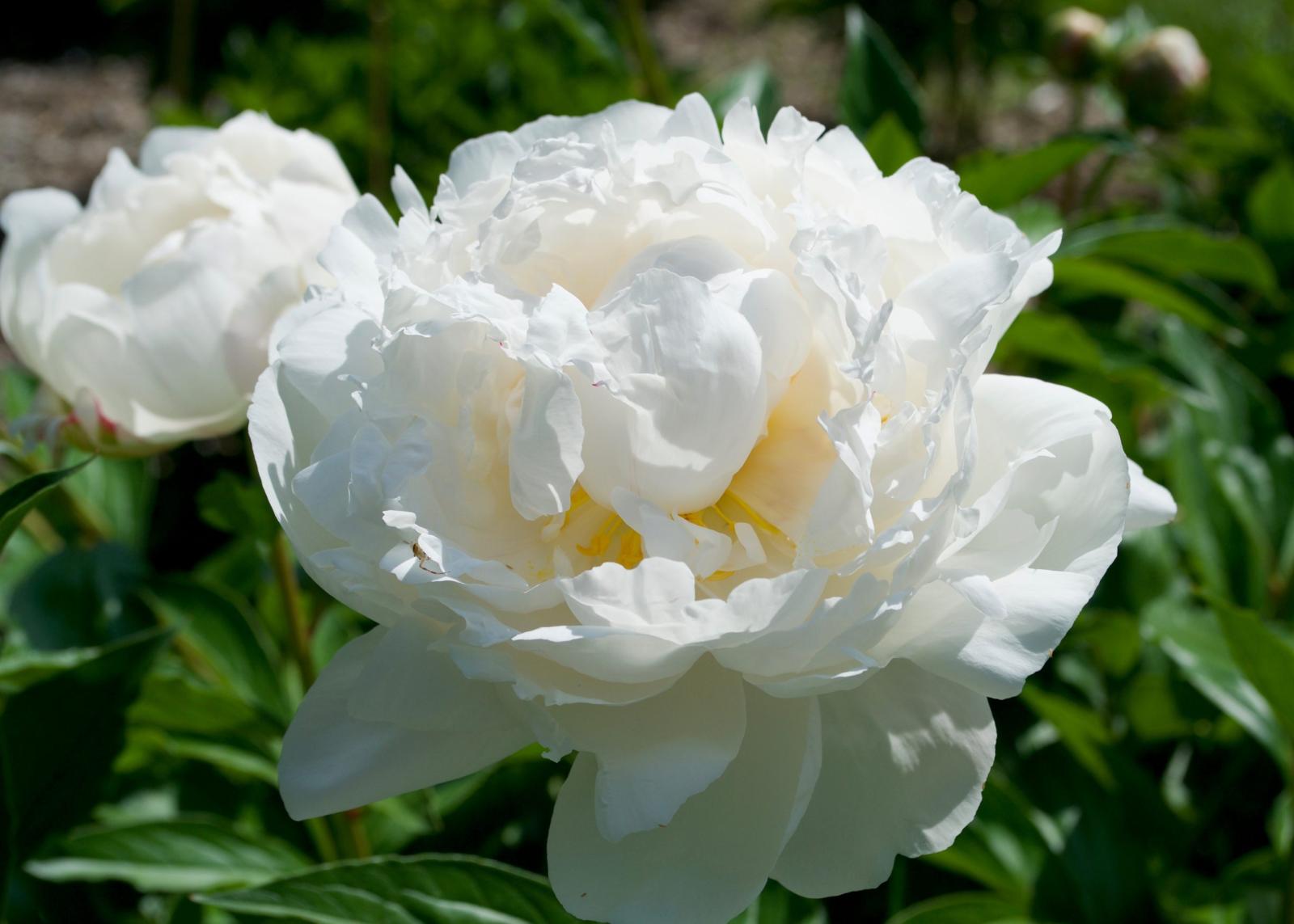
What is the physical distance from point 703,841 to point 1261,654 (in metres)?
0.37

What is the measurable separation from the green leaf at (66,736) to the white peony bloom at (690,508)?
1.12 ft

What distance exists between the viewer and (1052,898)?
0.87m

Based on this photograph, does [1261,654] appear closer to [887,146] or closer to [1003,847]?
[1003,847]

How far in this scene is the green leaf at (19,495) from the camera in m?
0.59

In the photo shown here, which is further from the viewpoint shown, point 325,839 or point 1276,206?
point 1276,206

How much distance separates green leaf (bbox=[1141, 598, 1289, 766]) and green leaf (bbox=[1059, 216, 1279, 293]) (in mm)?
290

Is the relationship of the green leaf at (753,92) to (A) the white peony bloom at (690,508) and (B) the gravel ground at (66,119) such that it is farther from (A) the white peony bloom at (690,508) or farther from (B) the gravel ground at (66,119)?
(B) the gravel ground at (66,119)

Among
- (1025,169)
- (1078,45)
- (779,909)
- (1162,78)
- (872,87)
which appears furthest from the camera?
(1078,45)

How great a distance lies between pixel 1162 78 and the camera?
1213 mm

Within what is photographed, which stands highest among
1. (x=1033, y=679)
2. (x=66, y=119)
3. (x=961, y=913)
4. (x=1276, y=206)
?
(x=1276, y=206)

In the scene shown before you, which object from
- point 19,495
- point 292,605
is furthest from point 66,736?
point 19,495

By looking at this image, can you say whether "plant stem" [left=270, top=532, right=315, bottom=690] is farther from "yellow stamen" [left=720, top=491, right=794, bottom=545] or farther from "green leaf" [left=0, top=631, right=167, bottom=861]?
"yellow stamen" [left=720, top=491, right=794, bottom=545]

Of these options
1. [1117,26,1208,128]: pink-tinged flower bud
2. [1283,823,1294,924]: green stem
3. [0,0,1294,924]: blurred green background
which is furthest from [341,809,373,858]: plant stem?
[1117,26,1208,128]: pink-tinged flower bud

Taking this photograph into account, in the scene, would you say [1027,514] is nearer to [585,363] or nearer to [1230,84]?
[585,363]
